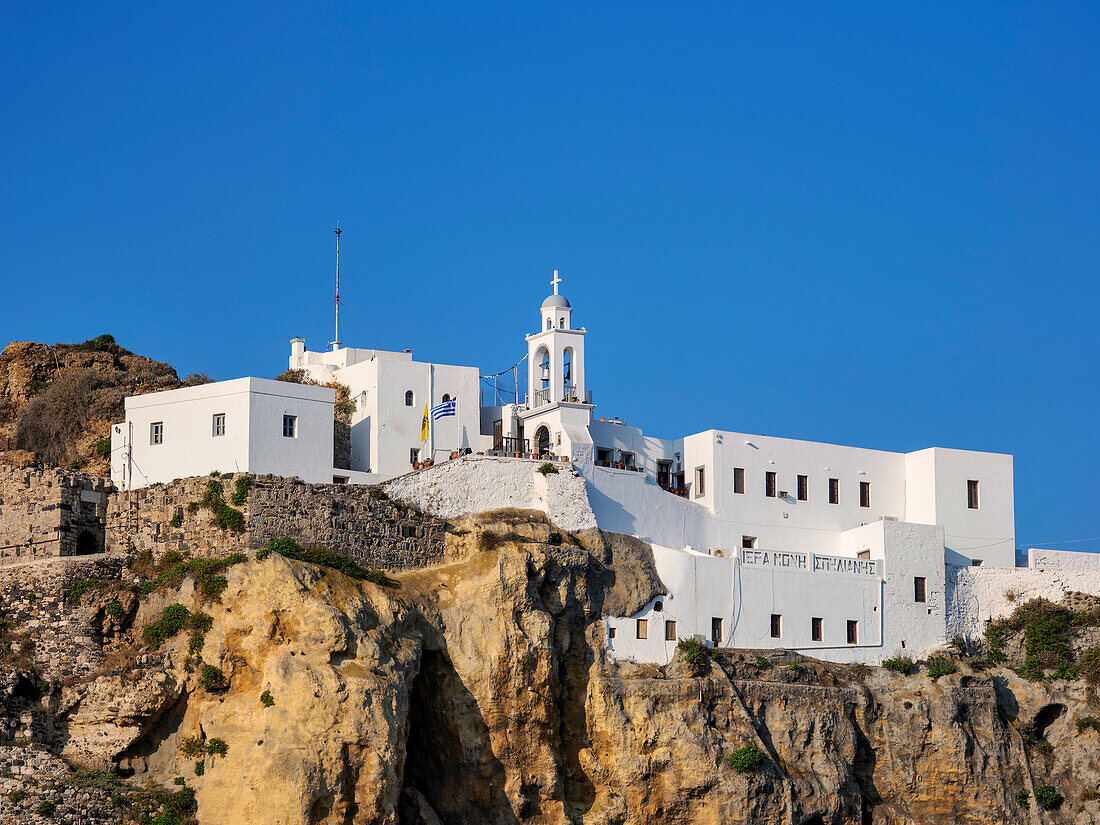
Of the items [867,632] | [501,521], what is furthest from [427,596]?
[867,632]

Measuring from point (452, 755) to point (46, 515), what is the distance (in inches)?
633

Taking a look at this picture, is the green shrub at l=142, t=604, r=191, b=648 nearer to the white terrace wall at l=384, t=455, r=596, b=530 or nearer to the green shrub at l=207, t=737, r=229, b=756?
the green shrub at l=207, t=737, r=229, b=756

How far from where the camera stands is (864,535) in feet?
227

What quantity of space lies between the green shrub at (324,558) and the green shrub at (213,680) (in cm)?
433

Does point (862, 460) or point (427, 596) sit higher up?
point (862, 460)

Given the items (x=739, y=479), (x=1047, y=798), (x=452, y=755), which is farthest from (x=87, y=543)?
(x=1047, y=798)

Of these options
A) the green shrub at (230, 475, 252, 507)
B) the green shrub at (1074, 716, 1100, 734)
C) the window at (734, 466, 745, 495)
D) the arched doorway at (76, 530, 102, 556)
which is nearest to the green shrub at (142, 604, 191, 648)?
the green shrub at (230, 475, 252, 507)

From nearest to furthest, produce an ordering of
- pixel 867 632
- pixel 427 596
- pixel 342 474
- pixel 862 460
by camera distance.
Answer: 1. pixel 427 596
2. pixel 342 474
3. pixel 867 632
4. pixel 862 460

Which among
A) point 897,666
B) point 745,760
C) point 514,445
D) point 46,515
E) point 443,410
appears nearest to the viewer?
point 46,515

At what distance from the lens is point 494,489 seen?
62.0 meters

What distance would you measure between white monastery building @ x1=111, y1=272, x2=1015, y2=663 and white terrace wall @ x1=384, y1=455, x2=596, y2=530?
68cm

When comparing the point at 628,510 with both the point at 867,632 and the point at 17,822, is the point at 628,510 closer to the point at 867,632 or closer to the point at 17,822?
the point at 867,632

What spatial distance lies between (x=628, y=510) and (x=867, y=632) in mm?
11018

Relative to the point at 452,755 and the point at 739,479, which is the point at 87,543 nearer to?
the point at 452,755
